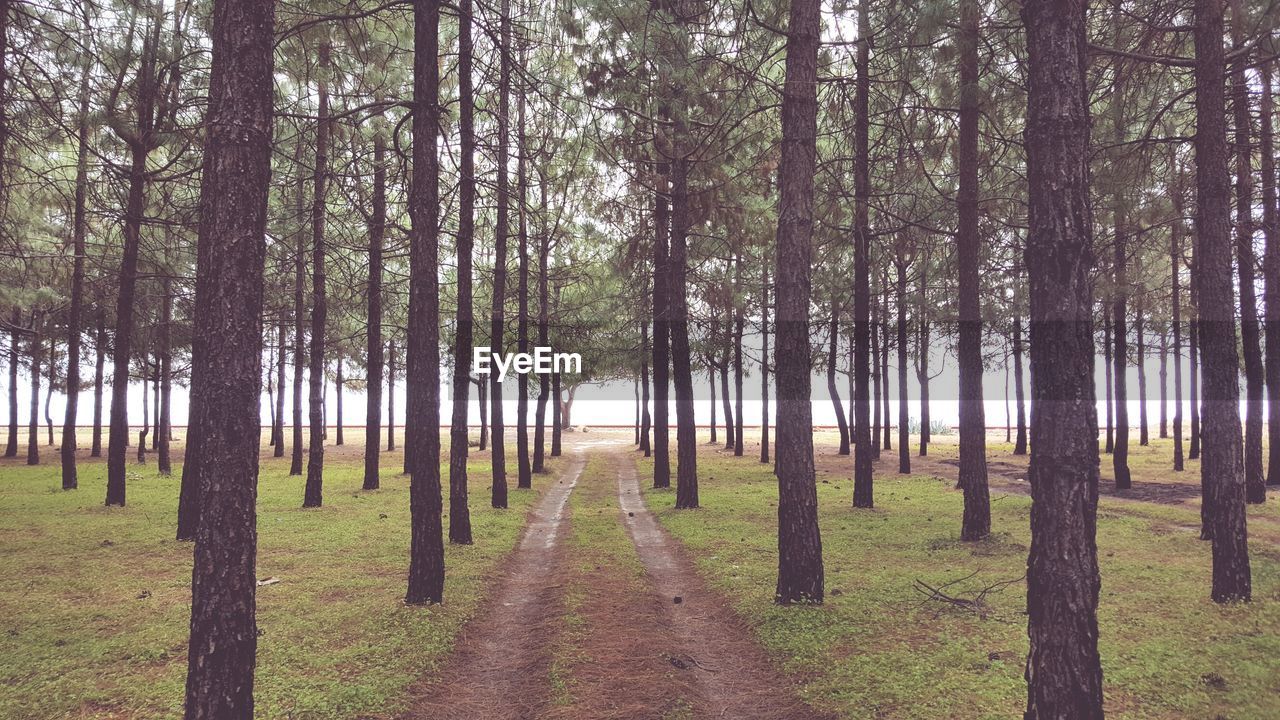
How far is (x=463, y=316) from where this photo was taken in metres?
11.7

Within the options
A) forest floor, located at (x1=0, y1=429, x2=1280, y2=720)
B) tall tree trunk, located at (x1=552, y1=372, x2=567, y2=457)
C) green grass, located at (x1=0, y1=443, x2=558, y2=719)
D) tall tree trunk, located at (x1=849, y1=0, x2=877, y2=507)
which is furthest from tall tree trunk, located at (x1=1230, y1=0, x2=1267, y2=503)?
tall tree trunk, located at (x1=552, y1=372, x2=567, y2=457)

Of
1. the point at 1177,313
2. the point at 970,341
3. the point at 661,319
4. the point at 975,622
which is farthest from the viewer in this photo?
the point at 1177,313

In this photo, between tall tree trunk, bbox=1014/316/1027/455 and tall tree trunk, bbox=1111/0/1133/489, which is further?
tall tree trunk, bbox=1014/316/1027/455

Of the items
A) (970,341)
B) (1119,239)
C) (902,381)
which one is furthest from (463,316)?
(902,381)

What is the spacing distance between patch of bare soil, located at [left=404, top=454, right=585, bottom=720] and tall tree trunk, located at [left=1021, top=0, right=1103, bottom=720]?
3.88 m

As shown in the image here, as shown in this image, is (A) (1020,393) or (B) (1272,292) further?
(A) (1020,393)

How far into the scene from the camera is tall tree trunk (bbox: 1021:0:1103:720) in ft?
14.1

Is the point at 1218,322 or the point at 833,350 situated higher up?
the point at 833,350

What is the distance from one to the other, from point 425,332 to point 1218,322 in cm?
980

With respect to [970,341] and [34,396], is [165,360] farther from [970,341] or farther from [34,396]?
[970,341]

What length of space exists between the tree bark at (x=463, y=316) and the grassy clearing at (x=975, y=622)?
418cm

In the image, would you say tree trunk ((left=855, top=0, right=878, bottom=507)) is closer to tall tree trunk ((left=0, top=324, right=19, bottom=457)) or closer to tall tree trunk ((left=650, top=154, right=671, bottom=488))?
tall tree trunk ((left=650, top=154, right=671, bottom=488))

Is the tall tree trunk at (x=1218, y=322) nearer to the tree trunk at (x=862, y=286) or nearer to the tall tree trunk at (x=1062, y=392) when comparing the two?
the tall tree trunk at (x=1062, y=392)

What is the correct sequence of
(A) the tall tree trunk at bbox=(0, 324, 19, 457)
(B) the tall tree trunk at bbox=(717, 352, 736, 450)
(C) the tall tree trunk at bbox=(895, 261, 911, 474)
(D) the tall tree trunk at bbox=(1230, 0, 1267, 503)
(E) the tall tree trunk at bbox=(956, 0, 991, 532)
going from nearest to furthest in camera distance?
1. (E) the tall tree trunk at bbox=(956, 0, 991, 532)
2. (D) the tall tree trunk at bbox=(1230, 0, 1267, 503)
3. (C) the tall tree trunk at bbox=(895, 261, 911, 474)
4. (A) the tall tree trunk at bbox=(0, 324, 19, 457)
5. (B) the tall tree trunk at bbox=(717, 352, 736, 450)
